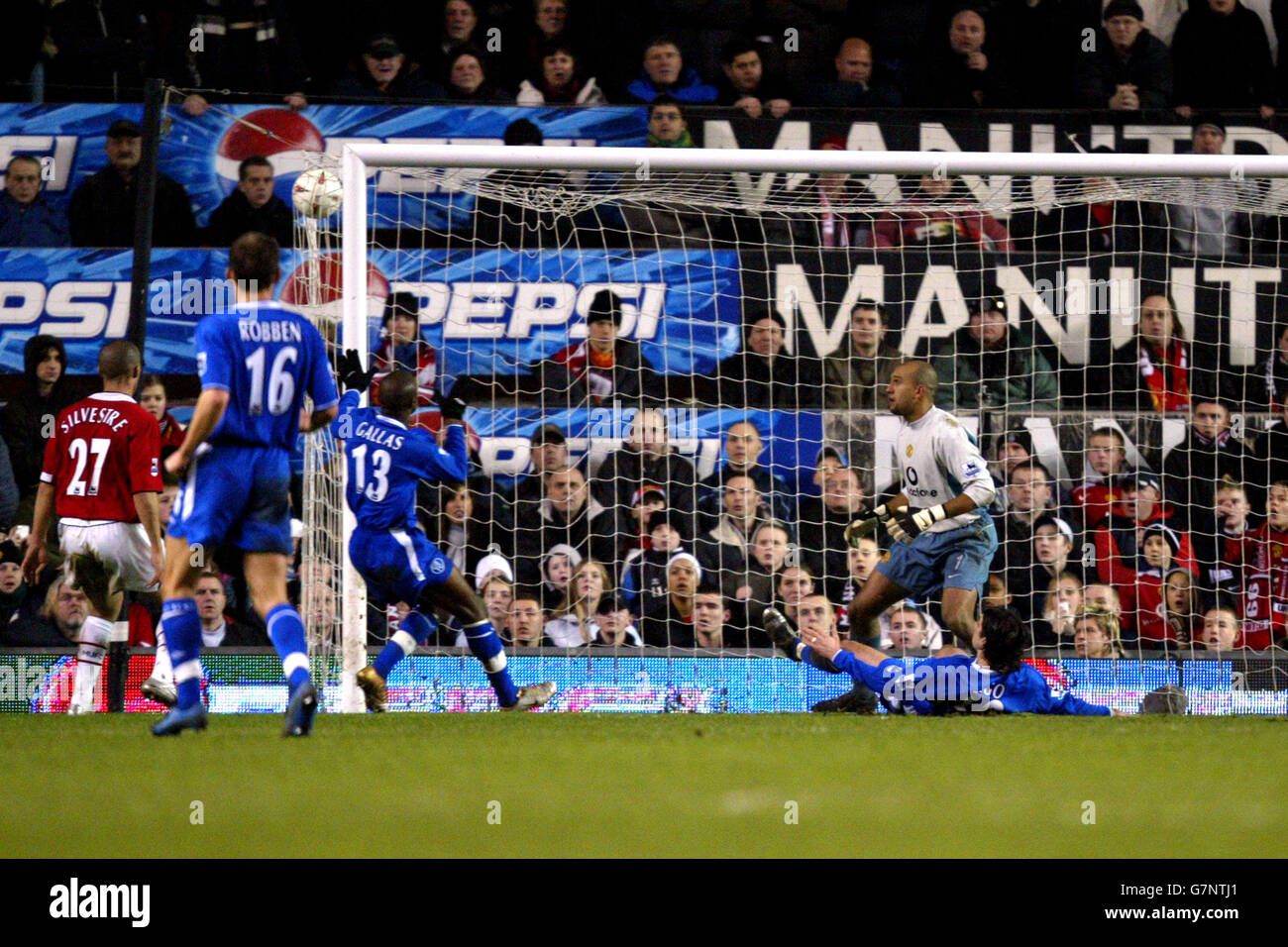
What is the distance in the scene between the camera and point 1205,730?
7000 mm

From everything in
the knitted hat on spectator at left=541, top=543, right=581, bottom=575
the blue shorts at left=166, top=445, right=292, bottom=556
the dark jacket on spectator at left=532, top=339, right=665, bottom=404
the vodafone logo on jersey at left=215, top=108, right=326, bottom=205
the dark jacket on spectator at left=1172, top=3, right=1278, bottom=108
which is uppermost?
the dark jacket on spectator at left=1172, top=3, right=1278, bottom=108

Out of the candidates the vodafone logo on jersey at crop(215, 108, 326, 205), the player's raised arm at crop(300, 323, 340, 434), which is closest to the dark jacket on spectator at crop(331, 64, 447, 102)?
the vodafone logo on jersey at crop(215, 108, 326, 205)

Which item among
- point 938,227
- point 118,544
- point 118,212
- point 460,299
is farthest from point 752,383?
point 118,544

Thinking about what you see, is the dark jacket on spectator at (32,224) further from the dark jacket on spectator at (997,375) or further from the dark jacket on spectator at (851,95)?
the dark jacket on spectator at (997,375)

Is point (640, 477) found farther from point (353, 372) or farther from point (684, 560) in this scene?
point (353, 372)

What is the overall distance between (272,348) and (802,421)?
5.53 metres

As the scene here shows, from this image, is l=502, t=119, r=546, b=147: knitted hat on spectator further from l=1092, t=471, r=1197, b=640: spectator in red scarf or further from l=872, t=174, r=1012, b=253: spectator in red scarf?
l=1092, t=471, r=1197, b=640: spectator in red scarf

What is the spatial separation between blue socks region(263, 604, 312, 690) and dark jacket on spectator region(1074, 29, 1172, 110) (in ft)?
29.6

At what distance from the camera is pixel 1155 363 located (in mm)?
11227

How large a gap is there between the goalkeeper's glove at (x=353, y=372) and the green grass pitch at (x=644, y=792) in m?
1.93

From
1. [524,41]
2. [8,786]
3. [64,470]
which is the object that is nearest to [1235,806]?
[8,786]

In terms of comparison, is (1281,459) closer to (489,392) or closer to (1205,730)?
(1205,730)

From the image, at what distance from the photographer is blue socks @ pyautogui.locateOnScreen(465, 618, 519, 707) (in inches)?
333

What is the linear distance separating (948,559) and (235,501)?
3.91 m
